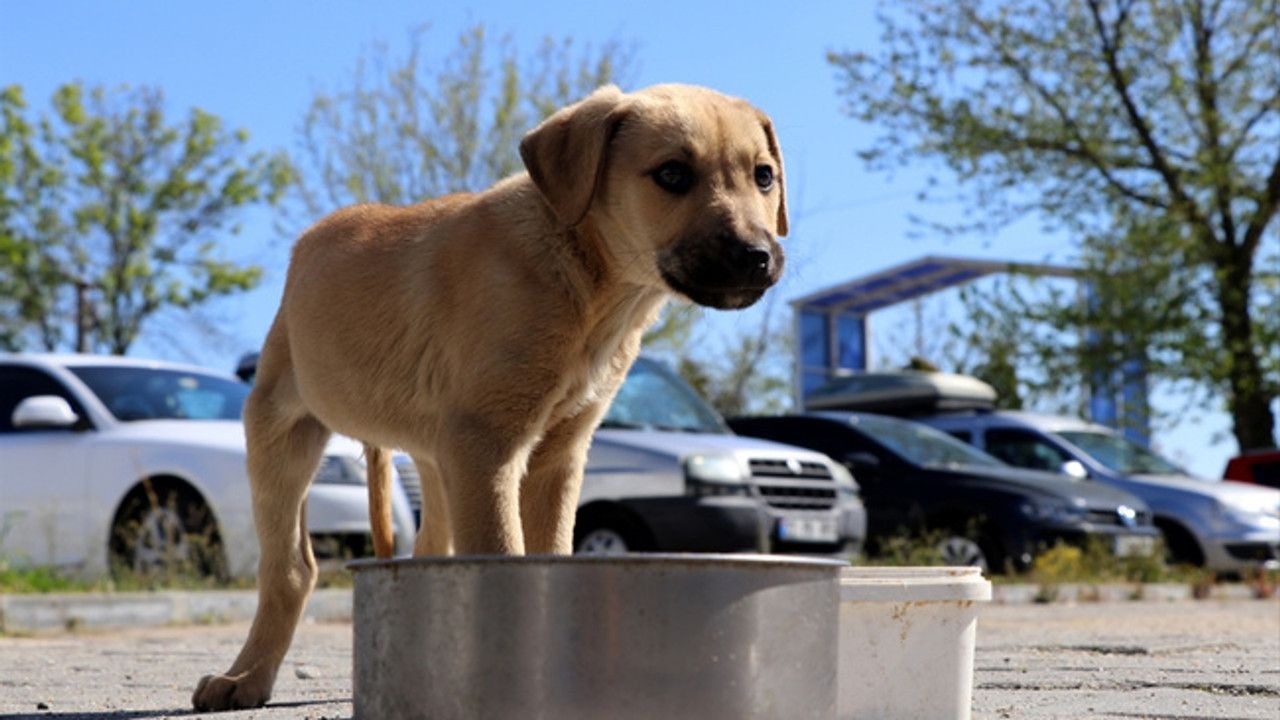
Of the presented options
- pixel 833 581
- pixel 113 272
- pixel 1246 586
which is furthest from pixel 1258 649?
pixel 113 272

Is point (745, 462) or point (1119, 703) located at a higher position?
point (745, 462)

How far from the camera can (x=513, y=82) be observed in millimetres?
30812

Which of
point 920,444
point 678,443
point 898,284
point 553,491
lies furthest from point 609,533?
point 898,284

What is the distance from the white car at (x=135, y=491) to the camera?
36.3 ft

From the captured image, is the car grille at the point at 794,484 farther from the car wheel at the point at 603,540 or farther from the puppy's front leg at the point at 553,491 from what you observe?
the puppy's front leg at the point at 553,491

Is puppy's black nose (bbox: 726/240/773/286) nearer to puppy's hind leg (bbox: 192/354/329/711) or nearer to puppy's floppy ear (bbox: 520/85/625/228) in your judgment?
puppy's floppy ear (bbox: 520/85/625/228)

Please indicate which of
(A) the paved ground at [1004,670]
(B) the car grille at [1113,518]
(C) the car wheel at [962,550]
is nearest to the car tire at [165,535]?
(A) the paved ground at [1004,670]

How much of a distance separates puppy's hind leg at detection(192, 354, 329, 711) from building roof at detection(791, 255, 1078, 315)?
1089 inches

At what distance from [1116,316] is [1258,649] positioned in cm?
2206

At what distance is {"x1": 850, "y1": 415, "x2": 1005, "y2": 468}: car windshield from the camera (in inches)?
633

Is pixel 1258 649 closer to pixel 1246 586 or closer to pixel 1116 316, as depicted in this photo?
pixel 1246 586

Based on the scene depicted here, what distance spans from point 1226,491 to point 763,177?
14821 millimetres

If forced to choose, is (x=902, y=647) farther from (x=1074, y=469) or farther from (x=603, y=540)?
(x=1074, y=469)

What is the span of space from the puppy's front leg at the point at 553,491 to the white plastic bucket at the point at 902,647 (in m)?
0.88
